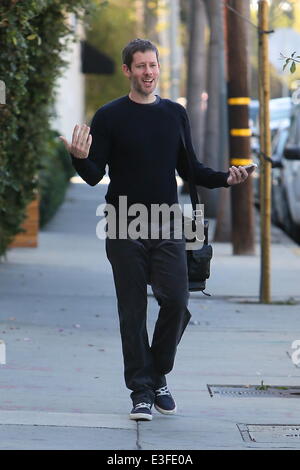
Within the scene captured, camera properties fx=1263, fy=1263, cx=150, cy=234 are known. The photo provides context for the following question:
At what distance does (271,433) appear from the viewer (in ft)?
20.4

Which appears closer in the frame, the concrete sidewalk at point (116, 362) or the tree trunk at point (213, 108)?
the concrete sidewalk at point (116, 362)

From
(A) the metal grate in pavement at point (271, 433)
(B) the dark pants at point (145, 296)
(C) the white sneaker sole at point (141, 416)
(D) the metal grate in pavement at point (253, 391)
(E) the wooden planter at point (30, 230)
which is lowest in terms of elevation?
(E) the wooden planter at point (30, 230)

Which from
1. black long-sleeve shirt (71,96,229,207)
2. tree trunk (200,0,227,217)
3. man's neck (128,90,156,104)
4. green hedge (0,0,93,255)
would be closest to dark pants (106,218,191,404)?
black long-sleeve shirt (71,96,229,207)

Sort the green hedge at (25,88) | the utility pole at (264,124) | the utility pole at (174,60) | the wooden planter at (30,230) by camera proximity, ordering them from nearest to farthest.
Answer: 1. the green hedge at (25,88)
2. the utility pole at (264,124)
3. the wooden planter at (30,230)
4. the utility pole at (174,60)

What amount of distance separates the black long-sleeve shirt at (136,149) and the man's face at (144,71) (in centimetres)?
12

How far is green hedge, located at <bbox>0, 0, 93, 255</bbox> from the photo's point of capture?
31.2 feet

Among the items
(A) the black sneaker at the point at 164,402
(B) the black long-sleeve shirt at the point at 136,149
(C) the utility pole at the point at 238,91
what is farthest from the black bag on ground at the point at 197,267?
(C) the utility pole at the point at 238,91

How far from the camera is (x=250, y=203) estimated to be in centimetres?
1463

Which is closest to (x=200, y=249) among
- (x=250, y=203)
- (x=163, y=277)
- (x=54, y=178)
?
(x=163, y=277)

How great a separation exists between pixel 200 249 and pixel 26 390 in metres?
1.37

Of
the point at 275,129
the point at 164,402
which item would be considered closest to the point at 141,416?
the point at 164,402

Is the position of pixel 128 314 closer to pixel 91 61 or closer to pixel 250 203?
pixel 250 203

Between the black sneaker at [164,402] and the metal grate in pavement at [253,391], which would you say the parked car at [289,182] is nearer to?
the metal grate in pavement at [253,391]

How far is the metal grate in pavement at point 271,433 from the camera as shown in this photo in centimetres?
605
